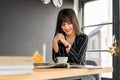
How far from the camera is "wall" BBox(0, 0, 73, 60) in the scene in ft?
11.9

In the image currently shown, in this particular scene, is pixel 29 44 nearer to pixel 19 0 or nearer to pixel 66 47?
pixel 19 0

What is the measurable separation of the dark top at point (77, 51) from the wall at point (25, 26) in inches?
71.0

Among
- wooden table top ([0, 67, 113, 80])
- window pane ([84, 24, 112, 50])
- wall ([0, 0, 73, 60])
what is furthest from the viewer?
window pane ([84, 24, 112, 50])

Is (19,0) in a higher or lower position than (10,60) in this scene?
higher

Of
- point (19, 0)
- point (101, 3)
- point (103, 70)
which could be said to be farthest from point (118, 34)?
point (103, 70)

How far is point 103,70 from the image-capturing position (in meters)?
1.09

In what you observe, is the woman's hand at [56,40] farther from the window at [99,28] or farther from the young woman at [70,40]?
the window at [99,28]

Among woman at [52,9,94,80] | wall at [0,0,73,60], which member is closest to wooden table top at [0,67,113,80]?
woman at [52,9,94,80]

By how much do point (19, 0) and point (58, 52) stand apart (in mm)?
2156

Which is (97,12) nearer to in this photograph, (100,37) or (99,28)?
(99,28)

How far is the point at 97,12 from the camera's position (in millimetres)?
4570

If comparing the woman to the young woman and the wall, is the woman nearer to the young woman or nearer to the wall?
the young woman

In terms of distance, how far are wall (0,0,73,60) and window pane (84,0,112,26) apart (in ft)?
2.58

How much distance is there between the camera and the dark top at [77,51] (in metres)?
1.76
